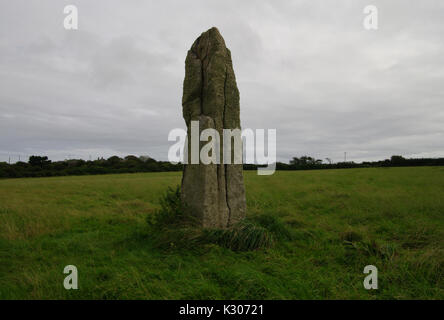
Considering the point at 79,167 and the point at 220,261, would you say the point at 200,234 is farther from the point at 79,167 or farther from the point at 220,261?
the point at 79,167

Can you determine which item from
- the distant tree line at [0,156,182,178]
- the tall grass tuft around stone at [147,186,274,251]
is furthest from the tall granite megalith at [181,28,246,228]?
the distant tree line at [0,156,182,178]

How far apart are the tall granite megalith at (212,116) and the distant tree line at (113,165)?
36.2 meters

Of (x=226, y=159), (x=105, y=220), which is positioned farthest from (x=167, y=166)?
(x=226, y=159)

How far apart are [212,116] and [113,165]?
41695 mm

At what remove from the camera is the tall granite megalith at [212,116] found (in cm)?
665

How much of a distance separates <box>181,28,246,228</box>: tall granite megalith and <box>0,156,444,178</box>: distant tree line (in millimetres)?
36224

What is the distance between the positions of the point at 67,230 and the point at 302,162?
44.3 m

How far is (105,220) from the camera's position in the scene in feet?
29.8

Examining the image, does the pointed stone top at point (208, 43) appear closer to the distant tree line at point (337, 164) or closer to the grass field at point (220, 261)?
the grass field at point (220, 261)

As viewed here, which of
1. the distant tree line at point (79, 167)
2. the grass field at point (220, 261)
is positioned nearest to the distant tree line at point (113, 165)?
the distant tree line at point (79, 167)

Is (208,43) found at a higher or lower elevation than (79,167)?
higher

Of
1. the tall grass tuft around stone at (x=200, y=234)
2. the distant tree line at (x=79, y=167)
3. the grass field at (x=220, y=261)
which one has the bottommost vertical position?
the grass field at (x=220, y=261)

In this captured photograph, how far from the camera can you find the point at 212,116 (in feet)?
22.9

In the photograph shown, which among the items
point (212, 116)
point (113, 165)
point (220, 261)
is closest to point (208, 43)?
point (212, 116)
